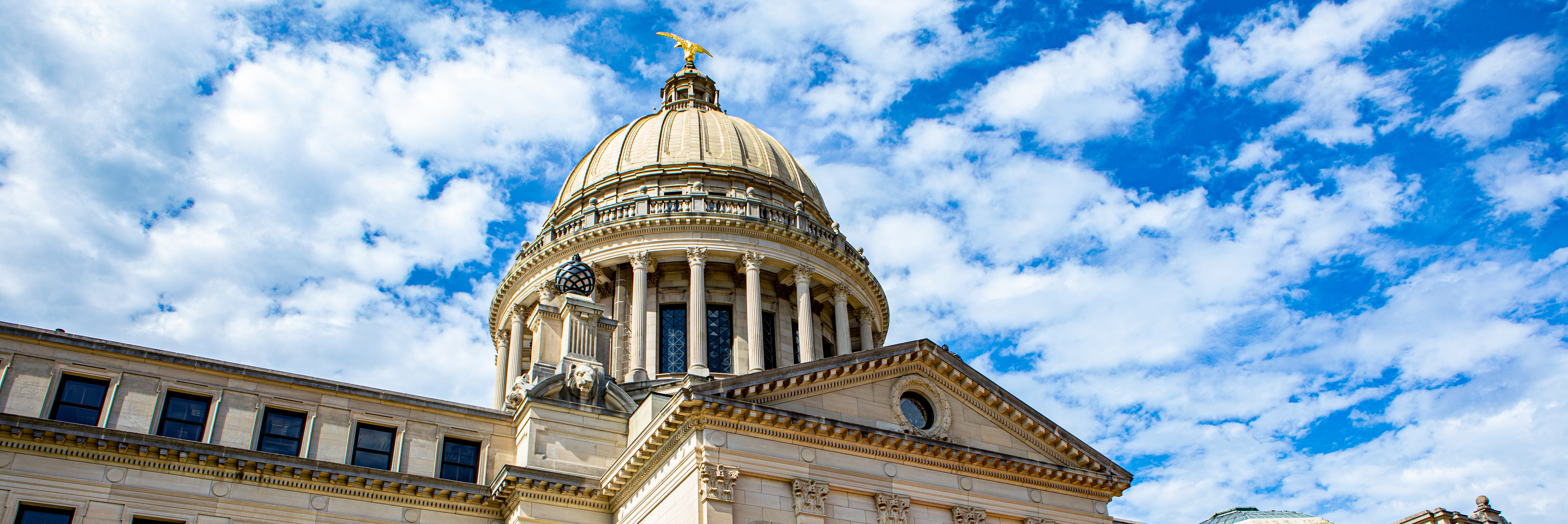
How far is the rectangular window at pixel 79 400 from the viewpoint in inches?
954

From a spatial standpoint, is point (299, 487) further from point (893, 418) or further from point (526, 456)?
point (893, 418)

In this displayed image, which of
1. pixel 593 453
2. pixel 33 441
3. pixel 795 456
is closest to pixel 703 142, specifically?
pixel 593 453

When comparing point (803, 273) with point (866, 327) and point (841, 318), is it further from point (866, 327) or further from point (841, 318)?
point (866, 327)

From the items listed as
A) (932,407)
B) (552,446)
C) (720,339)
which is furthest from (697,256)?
(932,407)

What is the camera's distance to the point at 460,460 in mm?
27688

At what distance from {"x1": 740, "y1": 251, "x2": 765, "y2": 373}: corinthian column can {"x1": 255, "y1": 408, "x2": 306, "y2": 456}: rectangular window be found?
58.9 ft

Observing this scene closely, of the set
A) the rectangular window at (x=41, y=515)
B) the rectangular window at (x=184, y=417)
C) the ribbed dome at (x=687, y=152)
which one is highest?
the ribbed dome at (x=687, y=152)

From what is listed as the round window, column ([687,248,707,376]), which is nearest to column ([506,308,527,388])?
column ([687,248,707,376])

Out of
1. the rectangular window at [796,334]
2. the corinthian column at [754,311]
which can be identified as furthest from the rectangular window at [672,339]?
the rectangular window at [796,334]

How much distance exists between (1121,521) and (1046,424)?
5.45 metres

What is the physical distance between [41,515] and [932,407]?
1979 cm

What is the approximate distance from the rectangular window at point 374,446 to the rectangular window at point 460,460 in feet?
4.07

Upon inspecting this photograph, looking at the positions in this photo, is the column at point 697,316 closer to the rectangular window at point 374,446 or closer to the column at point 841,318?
the column at point 841,318

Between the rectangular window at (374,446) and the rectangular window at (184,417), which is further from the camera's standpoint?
the rectangular window at (374,446)
